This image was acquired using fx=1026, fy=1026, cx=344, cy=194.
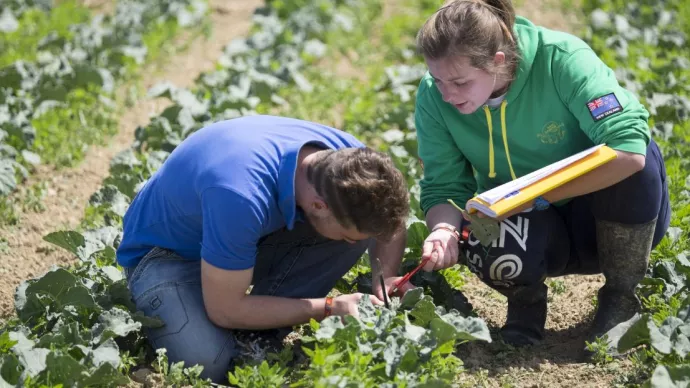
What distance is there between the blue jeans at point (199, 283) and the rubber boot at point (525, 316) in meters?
0.60

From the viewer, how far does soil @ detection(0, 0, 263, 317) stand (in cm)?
463

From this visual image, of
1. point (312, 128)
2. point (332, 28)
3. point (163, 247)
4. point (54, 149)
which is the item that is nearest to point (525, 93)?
point (312, 128)

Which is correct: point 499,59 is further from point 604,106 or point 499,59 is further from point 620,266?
point 620,266

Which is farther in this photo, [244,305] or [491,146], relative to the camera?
[491,146]

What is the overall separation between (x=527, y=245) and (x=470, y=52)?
0.73 m

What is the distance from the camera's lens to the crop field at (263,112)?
3324 mm

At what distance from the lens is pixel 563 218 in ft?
12.8

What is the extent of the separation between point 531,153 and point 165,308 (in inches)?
56.3

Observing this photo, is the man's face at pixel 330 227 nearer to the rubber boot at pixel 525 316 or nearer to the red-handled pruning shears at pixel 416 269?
the red-handled pruning shears at pixel 416 269

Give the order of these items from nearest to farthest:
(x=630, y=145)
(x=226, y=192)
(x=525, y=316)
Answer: (x=226, y=192) < (x=630, y=145) < (x=525, y=316)

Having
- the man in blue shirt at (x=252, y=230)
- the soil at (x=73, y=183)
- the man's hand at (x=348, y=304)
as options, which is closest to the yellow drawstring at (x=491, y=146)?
the man in blue shirt at (x=252, y=230)

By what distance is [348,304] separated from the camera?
3502 millimetres

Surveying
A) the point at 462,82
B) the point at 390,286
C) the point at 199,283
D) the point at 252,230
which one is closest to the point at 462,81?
the point at 462,82

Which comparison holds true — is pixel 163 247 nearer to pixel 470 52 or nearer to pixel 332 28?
pixel 470 52
